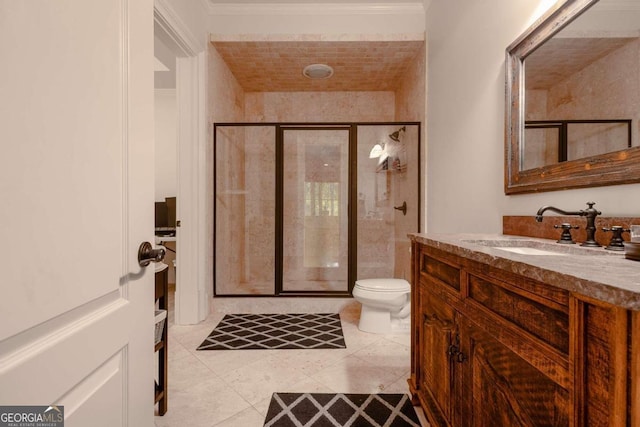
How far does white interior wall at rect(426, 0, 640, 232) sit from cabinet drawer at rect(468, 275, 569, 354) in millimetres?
579

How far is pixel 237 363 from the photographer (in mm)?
1993

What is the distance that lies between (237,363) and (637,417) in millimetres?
1923

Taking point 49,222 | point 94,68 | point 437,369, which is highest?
point 94,68

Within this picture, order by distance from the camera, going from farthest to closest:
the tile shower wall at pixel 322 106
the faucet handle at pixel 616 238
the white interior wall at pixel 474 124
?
the tile shower wall at pixel 322 106 < the white interior wall at pixel 474 124 < the faucet handle at pixel 616 238

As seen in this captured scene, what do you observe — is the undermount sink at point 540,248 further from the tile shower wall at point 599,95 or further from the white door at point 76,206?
the white door at point 76,206

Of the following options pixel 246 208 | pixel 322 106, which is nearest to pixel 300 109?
pixel 322 106

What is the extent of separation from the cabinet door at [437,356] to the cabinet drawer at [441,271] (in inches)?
3.2

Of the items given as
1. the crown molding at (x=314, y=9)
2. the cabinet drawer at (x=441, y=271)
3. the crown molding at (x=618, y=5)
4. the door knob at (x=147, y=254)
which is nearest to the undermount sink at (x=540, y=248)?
the cabinet drawer at (x=441, y=271)

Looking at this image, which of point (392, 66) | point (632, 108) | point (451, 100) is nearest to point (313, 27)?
point (392, 66)

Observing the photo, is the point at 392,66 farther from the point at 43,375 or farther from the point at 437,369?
the point at 43,375

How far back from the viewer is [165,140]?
404cm

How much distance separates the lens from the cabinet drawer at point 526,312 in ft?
2.01

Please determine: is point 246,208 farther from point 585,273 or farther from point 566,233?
point 585,273

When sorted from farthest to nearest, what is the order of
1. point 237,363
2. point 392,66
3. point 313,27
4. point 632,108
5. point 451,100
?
1. point 392,66
2. point 313,27
3. point 451,100
4. point 237,363
5. point 632,108
